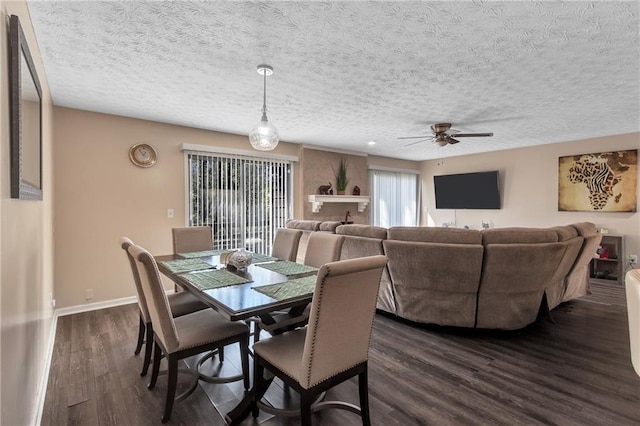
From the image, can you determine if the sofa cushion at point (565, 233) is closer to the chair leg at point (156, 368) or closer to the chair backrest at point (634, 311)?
the chair backrest at point (634, 311)

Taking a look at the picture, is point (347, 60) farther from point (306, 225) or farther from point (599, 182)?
point (599, 182)

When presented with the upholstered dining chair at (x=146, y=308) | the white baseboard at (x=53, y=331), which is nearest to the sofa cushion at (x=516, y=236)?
the upholstered dining chair at (x=146, y=308)

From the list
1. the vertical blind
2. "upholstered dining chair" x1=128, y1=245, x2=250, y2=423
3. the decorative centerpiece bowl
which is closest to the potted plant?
the vertical blind

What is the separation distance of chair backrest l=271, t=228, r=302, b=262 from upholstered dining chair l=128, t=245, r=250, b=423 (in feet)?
4.02

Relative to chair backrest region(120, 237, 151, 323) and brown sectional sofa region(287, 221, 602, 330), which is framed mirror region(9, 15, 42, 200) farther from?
brown sectional sofa region(287, 221, 602, 330)

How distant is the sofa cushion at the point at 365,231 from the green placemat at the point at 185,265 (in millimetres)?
1541

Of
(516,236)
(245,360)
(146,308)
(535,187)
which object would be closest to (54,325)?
(146,308)

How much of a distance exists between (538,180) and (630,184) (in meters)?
1.22

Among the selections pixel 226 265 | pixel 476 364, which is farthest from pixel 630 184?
pixel 226 265

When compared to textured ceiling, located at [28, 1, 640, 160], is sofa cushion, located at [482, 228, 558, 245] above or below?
below

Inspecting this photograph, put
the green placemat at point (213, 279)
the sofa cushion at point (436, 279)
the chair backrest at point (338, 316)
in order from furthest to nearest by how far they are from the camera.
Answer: the sofa cushion at point (436, 279), the green placemat at point (213, 279), the chair backrest at point (338, 316)

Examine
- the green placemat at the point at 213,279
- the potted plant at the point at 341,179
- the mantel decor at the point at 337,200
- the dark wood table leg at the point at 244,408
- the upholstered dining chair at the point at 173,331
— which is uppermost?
the potted plant at the point at 341,179

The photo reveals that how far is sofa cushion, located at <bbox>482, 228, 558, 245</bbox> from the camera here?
2.70m

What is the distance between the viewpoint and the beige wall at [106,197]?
349 centimetres
